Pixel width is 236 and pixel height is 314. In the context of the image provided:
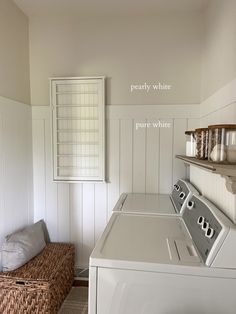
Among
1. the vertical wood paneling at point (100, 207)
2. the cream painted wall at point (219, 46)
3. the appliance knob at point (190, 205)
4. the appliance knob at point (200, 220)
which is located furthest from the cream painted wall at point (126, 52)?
the appliance knob at point (200, 220)

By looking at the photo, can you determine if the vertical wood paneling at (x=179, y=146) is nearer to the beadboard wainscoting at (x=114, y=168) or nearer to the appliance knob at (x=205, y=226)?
the beadboard wainscoting at (x=114, y=168)

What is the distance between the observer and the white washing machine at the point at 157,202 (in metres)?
1.67

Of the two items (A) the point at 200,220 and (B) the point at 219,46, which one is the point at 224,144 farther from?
(B) the point at 219,46

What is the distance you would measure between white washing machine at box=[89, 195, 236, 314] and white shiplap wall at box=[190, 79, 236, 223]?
0.26ft

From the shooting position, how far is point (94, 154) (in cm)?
232

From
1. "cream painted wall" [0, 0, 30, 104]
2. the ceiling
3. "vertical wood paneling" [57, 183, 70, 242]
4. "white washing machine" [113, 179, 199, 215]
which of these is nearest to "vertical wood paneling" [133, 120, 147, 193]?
"white washing machine" [113, 179, 199, 215]

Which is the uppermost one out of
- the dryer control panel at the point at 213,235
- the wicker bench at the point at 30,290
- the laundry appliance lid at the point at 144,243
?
the dryer control panel at the point at 213,235

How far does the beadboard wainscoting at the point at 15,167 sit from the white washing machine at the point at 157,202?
0.91 metres

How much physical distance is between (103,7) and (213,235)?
6.72 ft

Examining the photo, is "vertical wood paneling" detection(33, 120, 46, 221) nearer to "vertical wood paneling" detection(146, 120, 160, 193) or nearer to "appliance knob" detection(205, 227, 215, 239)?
"vertical wood paneling" detection(146, 120, 160, 193)

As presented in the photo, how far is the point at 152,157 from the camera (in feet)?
7.57

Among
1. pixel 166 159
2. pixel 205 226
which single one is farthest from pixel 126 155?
pixel 205 226

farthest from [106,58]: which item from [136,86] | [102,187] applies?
[102,187]

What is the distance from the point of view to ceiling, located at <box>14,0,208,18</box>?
2.06m
